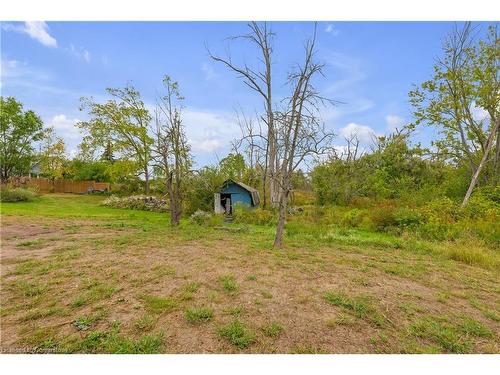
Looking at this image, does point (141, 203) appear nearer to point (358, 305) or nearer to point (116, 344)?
point (116, 344)

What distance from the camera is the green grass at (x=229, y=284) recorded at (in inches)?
156

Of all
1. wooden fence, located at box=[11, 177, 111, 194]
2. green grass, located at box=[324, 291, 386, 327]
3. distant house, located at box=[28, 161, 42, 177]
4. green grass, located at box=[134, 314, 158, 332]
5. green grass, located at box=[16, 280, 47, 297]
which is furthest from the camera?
distant house, located at box=[28, 161, 42, 177]

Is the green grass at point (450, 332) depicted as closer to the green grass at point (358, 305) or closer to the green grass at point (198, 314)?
the green grass at point (358, 305)

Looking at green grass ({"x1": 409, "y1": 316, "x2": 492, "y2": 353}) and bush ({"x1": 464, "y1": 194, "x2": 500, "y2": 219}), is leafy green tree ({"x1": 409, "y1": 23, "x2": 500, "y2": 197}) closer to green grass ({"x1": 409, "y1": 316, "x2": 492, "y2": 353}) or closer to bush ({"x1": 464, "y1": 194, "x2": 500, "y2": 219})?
bush ({"x1": 464, "y1": 194, "x2": 500, "y2": 219})

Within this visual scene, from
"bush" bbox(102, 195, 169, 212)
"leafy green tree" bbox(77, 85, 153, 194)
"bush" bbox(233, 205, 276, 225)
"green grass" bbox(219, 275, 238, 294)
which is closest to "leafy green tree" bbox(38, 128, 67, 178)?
"leafy green tree" bbox(77, 85, 153, 194)

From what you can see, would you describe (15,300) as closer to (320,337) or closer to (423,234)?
(320,337)

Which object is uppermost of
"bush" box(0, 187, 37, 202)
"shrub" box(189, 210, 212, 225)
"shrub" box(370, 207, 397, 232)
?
"bush" box(0, 187, 37, 202)

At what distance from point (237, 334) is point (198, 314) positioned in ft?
2.12

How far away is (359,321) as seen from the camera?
304cm

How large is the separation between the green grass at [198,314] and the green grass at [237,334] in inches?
12.5

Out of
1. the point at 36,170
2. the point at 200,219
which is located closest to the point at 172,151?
the point at 200,219

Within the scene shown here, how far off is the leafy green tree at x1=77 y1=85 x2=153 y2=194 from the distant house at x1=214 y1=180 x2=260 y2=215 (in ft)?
36.2

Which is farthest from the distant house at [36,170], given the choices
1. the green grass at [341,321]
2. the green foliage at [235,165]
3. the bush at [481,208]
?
the bush at [481,208]

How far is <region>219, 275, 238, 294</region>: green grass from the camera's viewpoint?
3955 millimetres
